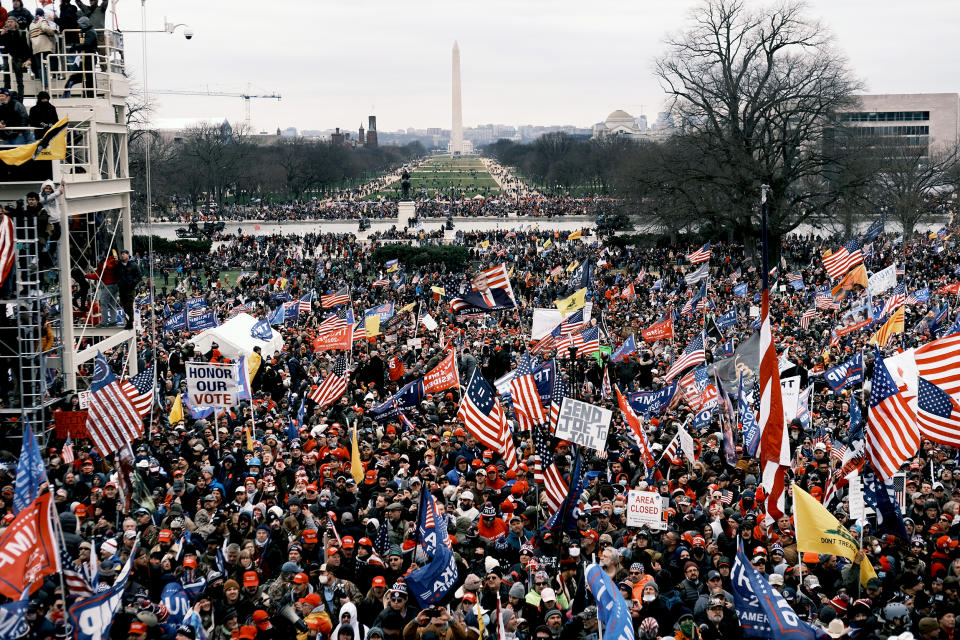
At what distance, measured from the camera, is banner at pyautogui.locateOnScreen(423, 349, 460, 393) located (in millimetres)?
18625

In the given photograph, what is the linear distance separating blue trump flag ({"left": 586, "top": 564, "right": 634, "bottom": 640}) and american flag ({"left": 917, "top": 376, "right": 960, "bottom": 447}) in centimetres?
651

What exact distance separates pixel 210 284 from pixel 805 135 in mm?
25546

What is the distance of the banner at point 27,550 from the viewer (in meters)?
9.23

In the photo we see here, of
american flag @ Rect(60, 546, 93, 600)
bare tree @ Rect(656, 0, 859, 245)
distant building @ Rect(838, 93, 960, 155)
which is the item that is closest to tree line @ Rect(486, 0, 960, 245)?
bare tree @ Rect(656, 0, 859, 245)

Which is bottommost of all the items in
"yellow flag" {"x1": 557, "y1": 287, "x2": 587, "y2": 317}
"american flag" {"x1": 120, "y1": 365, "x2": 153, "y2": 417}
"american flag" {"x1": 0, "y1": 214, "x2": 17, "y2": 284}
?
"american flag" {"x1": 120, "y1": 365, "x2": 153, "y2": 417}

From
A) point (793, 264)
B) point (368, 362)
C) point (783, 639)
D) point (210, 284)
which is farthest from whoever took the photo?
point (793, 264)

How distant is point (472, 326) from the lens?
3250 centimetres

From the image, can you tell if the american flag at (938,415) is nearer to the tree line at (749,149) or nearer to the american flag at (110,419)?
the american flag at (110,419)

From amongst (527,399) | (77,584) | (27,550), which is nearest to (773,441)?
(527,399)

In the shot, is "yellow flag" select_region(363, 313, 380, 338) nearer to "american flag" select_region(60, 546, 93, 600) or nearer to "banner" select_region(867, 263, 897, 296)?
"banner" select_region(867, 263, 897, 296)

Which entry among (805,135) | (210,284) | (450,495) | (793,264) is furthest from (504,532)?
(793,264)

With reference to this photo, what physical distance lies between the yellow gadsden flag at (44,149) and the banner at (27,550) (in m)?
6.64

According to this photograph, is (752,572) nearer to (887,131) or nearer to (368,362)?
(368,362)

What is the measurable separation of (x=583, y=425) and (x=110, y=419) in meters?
5.94
